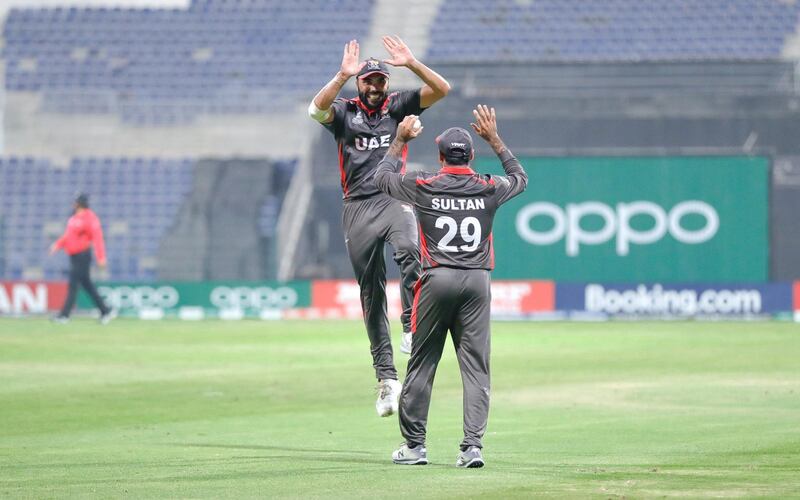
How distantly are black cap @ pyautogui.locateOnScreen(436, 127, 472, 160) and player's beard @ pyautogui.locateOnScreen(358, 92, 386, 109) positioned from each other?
→ 2.09 metres

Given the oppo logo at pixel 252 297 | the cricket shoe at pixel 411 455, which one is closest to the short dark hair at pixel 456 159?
the cricket shoe at pixel 411 455

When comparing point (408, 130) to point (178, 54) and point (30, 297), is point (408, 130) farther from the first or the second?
point (178, 54)

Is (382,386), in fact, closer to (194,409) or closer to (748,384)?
(194,409)

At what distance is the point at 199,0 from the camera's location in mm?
44531

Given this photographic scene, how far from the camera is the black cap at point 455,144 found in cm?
957

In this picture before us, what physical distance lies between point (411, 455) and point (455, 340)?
0.82 metres

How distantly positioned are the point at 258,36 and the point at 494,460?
33.5 metres

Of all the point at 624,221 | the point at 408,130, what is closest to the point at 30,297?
the point at 624,221

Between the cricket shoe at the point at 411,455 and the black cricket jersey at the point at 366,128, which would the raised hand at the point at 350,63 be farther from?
the cricket shoe at the point at 411,455

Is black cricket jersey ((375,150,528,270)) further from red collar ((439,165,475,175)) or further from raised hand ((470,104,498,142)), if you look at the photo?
raised hand ((470,104,498,142))

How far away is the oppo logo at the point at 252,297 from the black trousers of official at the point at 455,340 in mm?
23877

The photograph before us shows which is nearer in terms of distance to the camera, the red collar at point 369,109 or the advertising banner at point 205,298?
the red collar at point 369,109

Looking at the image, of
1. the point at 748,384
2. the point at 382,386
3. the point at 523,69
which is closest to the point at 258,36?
the point at 523,69

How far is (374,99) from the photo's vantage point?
11648mm
